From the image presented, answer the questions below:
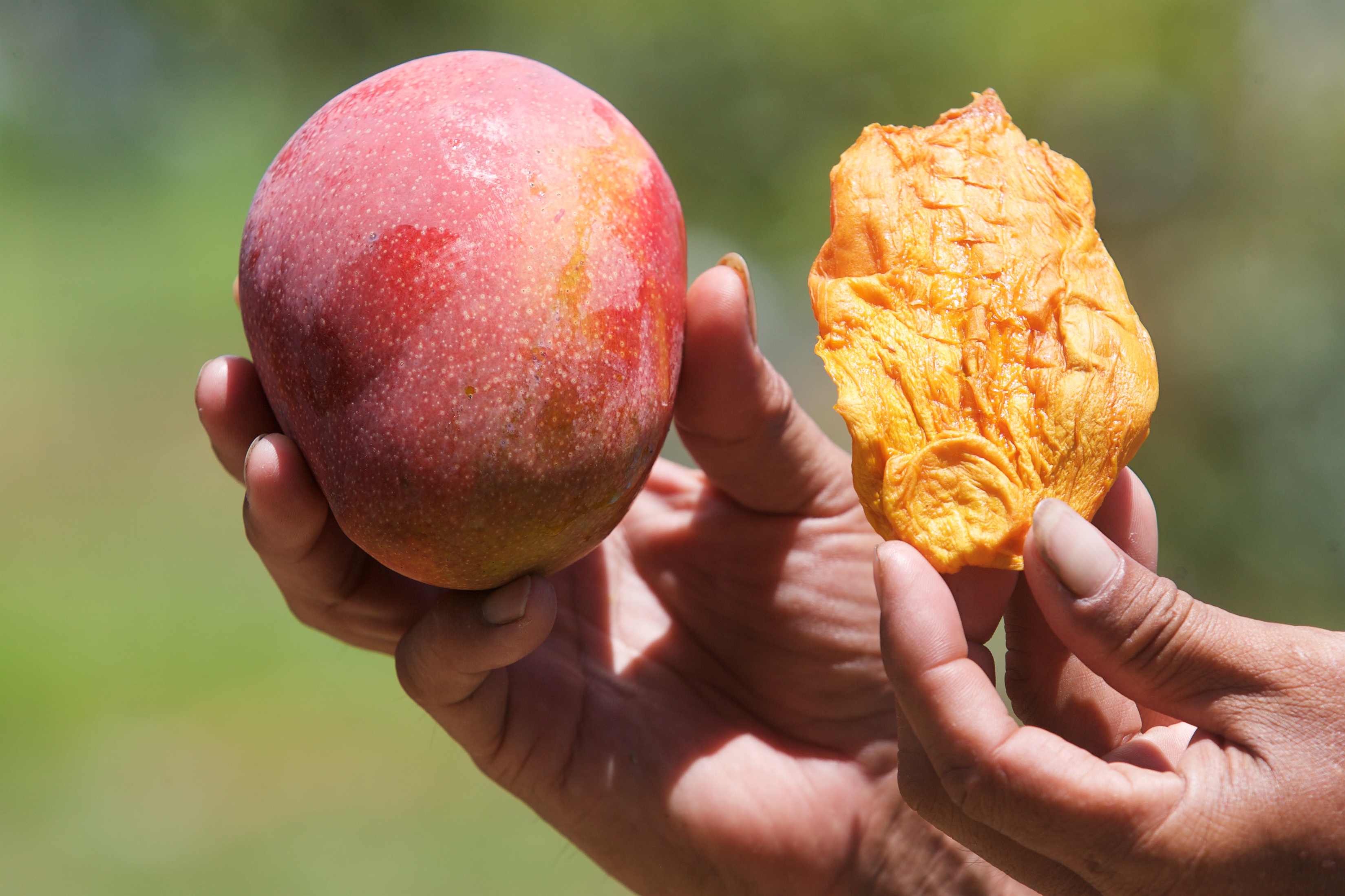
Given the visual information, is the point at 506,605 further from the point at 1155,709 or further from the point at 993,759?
the point at 1155,709

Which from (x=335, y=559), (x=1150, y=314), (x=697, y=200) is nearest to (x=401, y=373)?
(x=335, y=559)

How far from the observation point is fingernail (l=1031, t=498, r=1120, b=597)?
0.85 meters

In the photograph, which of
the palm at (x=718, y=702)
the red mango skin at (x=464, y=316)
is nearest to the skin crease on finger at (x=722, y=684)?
the palm at (x=718, y=702)

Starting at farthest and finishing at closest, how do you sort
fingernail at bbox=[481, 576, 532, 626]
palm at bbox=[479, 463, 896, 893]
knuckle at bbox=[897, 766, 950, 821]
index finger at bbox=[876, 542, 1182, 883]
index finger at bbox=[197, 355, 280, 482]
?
1. palm at bbox=[479, 463, 896, 893]
2. index finger at bbox=[197, 355, 280, 482]
3. fingernail at bbox=[481, 576, 532, 626]
4. knuckle at bbox=[897, 766, 950, 821]
5. index finger at bbox=[876, 542, 1182, 883]

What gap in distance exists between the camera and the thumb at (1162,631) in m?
0.84

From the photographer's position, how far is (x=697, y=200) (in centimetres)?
382

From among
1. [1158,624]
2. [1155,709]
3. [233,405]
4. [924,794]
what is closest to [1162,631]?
[1158,624]

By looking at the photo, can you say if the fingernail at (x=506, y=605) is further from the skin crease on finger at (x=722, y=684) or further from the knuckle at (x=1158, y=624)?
the knuckle at (x=1158, y=624)

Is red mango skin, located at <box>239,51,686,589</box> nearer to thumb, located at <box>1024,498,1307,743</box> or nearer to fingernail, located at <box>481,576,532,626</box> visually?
fingernail, located at <box>481,576,532,626</box>

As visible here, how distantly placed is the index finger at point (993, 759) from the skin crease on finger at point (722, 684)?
16.9 inches

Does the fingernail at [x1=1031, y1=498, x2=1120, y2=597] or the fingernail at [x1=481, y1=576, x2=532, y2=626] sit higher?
the fingernail at [x1=1031, y1=498, x2=1120, y2=597]

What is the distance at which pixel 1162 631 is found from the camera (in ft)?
2.78

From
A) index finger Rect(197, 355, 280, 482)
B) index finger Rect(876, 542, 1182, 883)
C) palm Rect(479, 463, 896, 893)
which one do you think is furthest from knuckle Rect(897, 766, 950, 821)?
index finger Rect(197, 355, 280, 482)

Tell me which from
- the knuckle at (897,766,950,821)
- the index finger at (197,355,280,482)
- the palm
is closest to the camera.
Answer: the knuckle at (897,766,950,821)
